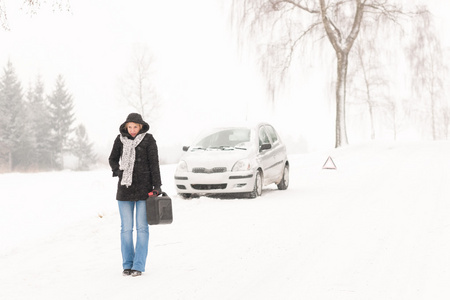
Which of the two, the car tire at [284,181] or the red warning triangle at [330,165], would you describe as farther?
the red warning triangle at [330,165]

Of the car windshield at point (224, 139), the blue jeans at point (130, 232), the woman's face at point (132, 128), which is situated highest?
the woman's face at point (132, 128)

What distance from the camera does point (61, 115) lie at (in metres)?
67.6

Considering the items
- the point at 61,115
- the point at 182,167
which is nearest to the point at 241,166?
the point at 182,167

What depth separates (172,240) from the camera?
7.81 m

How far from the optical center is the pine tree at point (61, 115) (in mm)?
66250

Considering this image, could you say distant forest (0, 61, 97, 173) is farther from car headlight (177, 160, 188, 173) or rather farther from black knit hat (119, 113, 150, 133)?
black knit hat (119, 113, 150, 133)

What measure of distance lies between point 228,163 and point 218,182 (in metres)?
0.50

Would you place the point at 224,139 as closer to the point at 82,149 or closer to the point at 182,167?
the point at 182,167

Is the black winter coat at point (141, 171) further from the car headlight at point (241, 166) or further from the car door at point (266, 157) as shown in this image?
the car door at point (266, 157)

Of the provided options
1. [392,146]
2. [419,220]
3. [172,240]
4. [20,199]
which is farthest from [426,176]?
[392,146]

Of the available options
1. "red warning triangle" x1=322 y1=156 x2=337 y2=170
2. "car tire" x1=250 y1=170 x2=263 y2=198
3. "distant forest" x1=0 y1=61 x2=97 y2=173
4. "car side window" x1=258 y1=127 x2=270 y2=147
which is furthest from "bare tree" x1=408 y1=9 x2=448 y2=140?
"distant forest" x1=0 y1=61 x2=97 y2=173

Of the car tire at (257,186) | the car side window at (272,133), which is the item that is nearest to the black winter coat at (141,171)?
the car tire at (257,186)

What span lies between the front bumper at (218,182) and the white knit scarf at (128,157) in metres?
6.20

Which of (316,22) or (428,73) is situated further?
(428,73)
